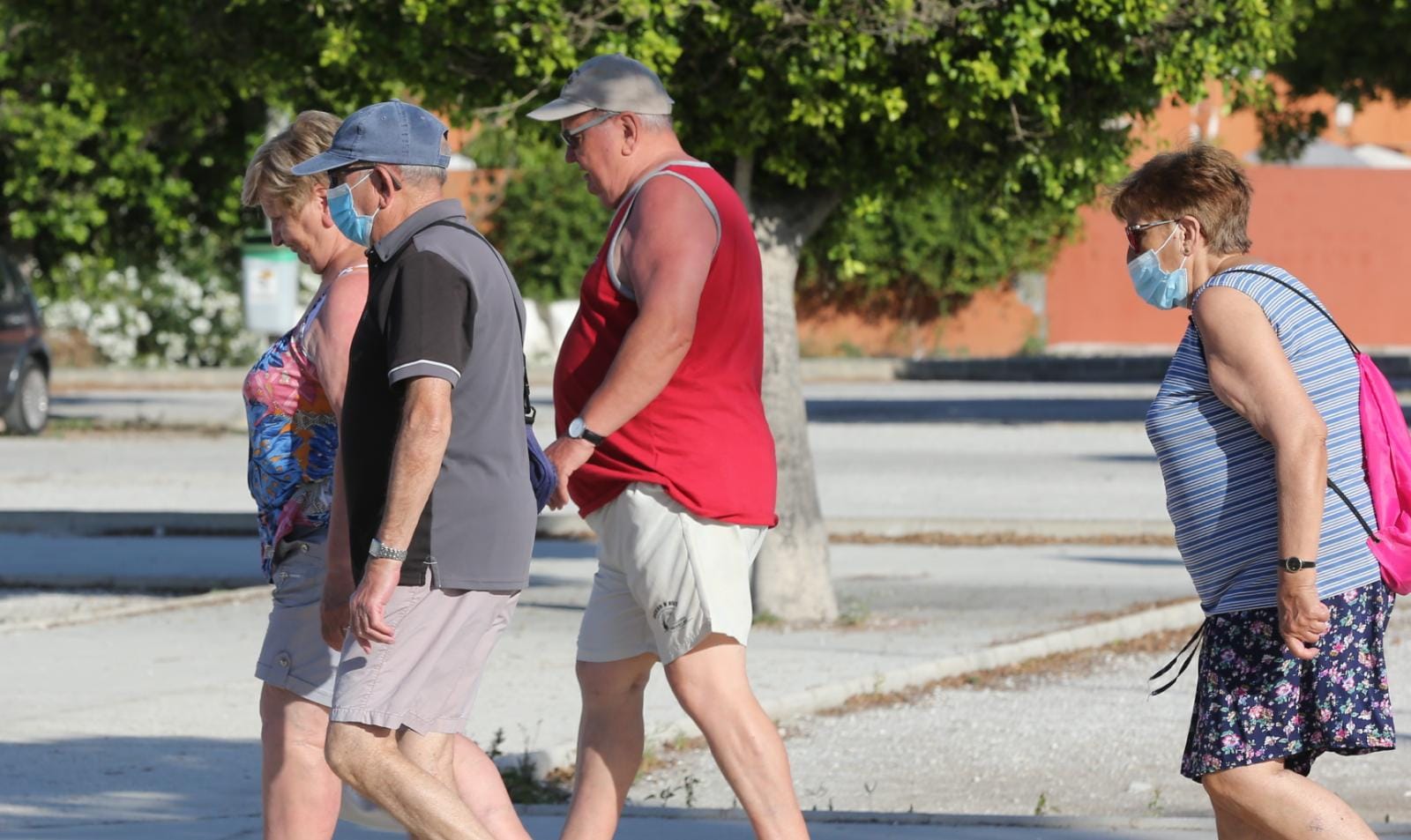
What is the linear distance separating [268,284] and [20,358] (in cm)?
254

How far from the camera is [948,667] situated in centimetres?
788

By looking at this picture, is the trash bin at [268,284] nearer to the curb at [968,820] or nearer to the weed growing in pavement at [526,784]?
the weed growing in pavement at [526,784]

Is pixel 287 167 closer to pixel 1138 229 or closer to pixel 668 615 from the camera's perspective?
pixel 668 615

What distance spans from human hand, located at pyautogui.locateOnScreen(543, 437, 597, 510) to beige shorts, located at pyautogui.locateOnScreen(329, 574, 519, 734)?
0.37m

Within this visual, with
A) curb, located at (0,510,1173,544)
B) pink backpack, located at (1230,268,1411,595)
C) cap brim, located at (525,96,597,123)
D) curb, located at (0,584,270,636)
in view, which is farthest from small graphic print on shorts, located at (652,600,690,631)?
curb, located at (0,510,1173,544)

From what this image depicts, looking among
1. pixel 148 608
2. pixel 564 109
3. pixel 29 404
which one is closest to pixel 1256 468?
pixel 564 109

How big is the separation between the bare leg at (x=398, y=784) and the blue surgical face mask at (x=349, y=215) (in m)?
0.96

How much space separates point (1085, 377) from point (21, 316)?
613 inches

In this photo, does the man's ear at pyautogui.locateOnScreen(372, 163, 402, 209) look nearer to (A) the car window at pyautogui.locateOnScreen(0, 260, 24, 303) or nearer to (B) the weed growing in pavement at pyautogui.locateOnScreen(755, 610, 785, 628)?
(B) the weed growing in pavement at pyautogui.locateOnScreen(755, 610, 785, 628)

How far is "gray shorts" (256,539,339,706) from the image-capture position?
436 cm

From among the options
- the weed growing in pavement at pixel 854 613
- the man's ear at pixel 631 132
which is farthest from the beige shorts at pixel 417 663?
the weed growing in pavement at pixel 854 613

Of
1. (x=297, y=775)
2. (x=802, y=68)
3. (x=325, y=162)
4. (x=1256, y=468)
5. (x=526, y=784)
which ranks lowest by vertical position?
(x=526, y=784)

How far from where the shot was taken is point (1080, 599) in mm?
9812

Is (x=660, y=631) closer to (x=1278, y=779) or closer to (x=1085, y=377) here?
(x=1278, y=779)
